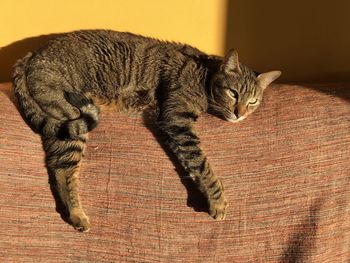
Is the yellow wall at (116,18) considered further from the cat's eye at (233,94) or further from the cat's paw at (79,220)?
the cat's paw at (79,220)

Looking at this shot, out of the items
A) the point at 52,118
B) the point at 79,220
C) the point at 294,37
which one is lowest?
the point at 79,220

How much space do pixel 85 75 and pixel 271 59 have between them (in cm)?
76

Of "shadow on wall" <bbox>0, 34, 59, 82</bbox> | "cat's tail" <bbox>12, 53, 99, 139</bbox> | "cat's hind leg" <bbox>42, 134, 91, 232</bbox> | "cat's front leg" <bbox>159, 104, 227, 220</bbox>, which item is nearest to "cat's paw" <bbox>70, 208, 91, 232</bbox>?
"cat's hind leg" <bbox>42, 134, 91, 232</bbox>

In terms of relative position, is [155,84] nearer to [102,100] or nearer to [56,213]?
[102,100]

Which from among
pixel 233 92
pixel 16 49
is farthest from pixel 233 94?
pixel 16 49

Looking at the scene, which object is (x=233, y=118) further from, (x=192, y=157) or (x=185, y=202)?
(x=185, y=202)

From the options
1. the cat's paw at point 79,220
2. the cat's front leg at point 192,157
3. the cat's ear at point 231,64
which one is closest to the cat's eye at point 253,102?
the cat's ear at point 231,64

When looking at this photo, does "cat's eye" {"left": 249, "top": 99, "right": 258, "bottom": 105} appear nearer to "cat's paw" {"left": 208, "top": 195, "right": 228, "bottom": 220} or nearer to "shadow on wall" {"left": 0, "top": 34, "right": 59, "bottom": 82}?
"cat's paw" {"left": 208, "top": 195, "right": 228, "bottom": 220}

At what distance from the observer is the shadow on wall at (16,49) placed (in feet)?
5.36

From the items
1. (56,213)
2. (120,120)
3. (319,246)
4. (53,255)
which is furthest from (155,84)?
(319,246)

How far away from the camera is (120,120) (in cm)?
147

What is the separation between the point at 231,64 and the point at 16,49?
87 cm

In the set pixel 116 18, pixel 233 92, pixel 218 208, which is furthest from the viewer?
pixel 116 18

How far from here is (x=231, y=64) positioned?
1.42 meters
